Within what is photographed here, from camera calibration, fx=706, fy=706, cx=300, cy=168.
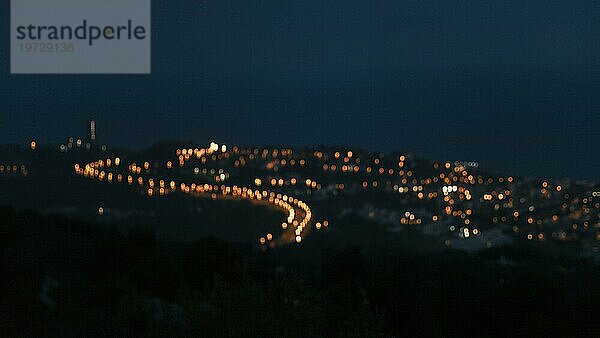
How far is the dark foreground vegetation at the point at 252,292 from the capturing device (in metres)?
4.63

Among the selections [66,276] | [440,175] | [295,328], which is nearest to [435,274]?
[66,276]

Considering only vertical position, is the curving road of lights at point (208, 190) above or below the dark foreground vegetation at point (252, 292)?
above

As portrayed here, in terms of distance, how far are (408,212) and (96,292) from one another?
67.0ft

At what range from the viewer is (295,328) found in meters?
4.62

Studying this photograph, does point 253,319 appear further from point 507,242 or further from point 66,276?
point 507,242
